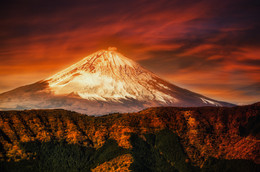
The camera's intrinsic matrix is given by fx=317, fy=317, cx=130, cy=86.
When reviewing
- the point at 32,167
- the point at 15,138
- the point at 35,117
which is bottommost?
the point at 32,167

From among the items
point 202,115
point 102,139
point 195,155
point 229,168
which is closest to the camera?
point 229,168

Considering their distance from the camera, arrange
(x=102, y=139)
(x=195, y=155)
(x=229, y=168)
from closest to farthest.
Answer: (x=229, y=168) → (x=195, y=155) → (x=102, y=139)

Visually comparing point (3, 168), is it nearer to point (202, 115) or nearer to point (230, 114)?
point (202, 115)

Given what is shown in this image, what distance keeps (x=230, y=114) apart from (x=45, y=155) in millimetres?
57447

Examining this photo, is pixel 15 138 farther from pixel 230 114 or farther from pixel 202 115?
pixel 230 114

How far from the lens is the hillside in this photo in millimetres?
85000

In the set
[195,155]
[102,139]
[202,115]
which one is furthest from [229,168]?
[102,139]

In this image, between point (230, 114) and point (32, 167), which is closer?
point (32, 167)

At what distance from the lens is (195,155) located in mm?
88812

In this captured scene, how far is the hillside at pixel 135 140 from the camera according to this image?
85.0 meters

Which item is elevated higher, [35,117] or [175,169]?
[35,117]

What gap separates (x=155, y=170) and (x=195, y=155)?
12.4 meters

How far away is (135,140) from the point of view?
93812 mm

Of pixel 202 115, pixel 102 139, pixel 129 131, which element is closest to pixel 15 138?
pixel 102 139
